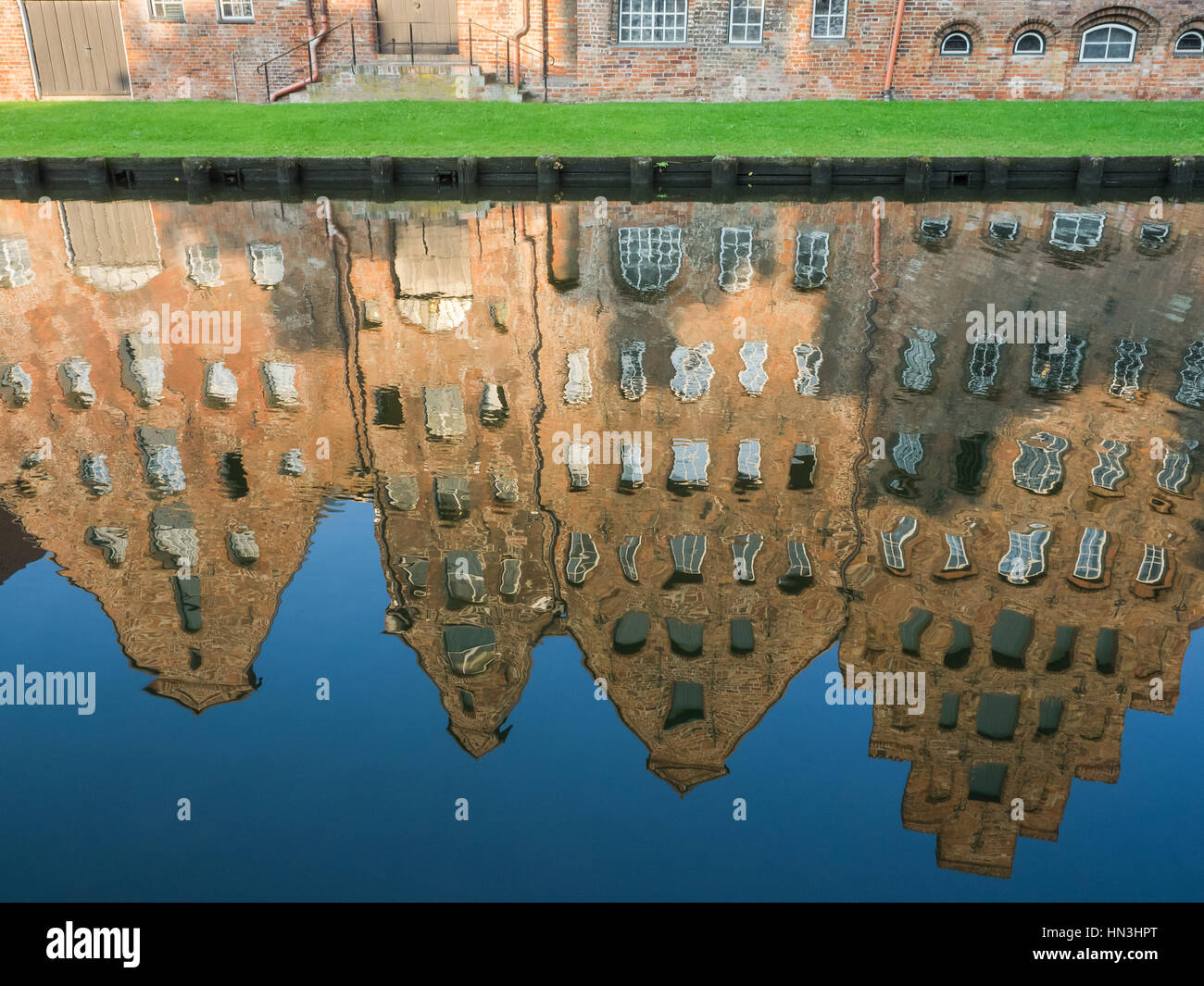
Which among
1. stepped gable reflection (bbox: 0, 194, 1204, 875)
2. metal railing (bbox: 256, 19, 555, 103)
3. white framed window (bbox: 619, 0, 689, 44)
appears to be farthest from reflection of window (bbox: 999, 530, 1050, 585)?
white framed window (bbox: 619, 0, 689, 44)

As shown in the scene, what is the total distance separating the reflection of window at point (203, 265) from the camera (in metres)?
15.2

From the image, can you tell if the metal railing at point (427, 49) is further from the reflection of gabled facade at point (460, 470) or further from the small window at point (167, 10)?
the reflection of gabled facade at point (460, 470)

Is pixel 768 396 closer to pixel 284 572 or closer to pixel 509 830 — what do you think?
pixel 284 572

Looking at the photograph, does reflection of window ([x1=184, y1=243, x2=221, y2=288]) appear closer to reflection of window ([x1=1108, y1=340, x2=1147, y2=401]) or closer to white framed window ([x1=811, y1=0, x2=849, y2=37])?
reflection of window ([x1=1108, y1=340, x2=1147, y2=401])

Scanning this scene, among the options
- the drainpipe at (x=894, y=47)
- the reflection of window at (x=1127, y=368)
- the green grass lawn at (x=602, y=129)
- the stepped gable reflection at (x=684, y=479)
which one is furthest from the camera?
the drainpipe at (x=894, y=47)

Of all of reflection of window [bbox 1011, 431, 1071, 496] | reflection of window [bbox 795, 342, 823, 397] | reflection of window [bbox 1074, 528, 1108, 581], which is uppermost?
reflection of window [bbox 1074, 528, 1108, 581]

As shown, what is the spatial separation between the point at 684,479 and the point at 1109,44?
27.5 m

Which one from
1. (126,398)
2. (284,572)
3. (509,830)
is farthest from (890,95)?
(509,830)

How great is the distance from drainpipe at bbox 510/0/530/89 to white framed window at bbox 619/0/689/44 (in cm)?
265

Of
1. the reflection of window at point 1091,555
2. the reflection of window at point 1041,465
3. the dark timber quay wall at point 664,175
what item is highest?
the reflection of window at point 1091,555

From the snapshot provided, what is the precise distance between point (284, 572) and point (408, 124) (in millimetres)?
21032

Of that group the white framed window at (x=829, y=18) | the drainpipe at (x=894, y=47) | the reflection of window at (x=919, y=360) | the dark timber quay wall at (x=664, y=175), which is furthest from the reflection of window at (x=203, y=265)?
the drainpipe at (x=894, y=47)

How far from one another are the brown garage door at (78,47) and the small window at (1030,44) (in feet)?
85.9

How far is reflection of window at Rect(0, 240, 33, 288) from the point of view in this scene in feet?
50.7
